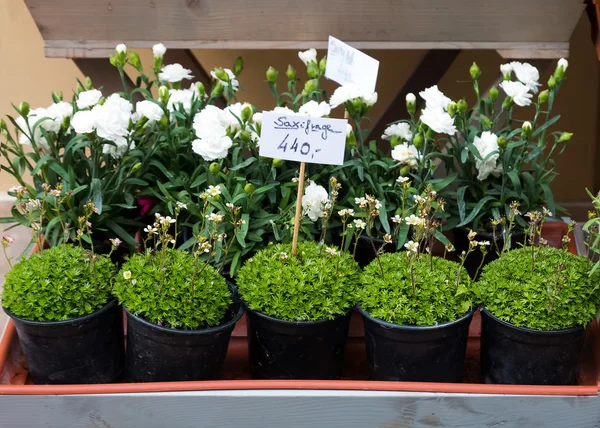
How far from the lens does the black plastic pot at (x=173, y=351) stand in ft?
5.10

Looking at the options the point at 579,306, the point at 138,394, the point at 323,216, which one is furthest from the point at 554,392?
the point at 138,394

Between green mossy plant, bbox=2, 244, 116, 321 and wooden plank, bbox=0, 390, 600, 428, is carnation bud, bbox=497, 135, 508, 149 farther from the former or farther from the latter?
green mossy plant, bbox=2, 244, 116, 321

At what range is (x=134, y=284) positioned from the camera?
5.17 ft

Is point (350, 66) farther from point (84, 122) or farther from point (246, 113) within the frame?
point (84, 122)

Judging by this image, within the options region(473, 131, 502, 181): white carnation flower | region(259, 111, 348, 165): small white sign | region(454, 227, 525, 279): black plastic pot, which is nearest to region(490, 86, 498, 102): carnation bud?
region(473, 131, 502, 181): white carnation flower

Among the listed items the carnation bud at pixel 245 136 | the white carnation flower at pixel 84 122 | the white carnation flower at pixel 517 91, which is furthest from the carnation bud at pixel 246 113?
the white carnation flower at pixel 517 91

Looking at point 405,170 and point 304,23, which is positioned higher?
point 304,23

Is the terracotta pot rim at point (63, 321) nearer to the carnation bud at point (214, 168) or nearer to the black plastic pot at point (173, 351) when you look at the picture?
the black plastic pot at point (173, 351)

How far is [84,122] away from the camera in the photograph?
1794mm

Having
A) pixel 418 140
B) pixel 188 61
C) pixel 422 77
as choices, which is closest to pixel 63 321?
pixel 418 140

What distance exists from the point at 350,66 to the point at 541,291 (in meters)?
0.79

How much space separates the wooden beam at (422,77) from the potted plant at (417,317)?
47.2 inches

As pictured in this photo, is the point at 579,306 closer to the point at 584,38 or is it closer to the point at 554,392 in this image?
the point at 554,392

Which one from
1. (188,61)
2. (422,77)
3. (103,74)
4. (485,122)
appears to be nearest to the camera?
(485,122)
